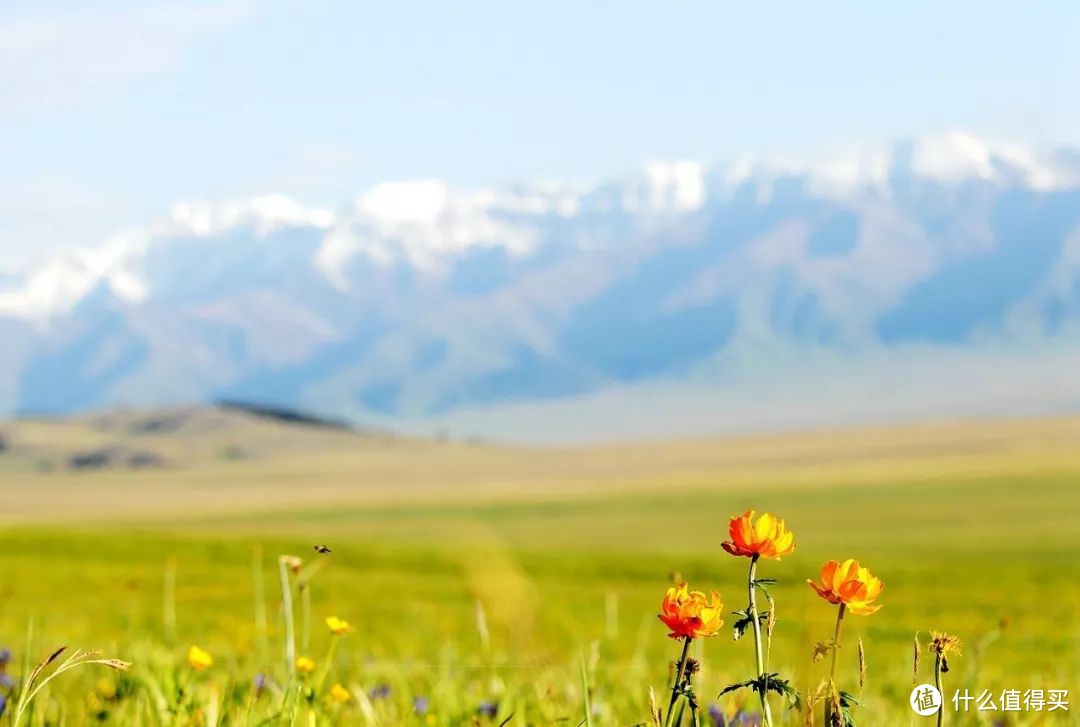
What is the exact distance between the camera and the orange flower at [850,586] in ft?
6.52

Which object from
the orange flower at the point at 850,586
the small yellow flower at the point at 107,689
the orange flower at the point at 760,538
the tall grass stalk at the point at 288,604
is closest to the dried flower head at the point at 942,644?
the orange flower at the point at 850,586

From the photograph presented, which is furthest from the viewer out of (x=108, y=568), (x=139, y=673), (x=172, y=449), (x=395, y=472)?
(x=172, y=449)

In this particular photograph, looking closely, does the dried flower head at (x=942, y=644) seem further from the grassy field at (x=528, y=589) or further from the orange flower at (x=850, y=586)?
the grassy field at (x=528, y=589)

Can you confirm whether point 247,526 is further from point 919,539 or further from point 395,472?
point 395,472

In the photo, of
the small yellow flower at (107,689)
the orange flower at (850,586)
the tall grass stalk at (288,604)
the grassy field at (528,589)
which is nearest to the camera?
the orange flower at (850,586)

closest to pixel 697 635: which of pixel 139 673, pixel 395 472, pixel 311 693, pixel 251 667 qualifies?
pixel 311 693

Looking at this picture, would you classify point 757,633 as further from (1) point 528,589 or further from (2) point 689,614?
(1) point 528,589

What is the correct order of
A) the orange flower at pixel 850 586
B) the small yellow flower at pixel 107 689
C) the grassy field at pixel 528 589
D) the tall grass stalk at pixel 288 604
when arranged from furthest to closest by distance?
the small yellow flower at pixel 107 689 → the grassy field at pixel 528 589 → the tall grass stalk at pixel 288 604 → the orange flower at pixel 850 586

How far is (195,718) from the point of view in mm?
3340

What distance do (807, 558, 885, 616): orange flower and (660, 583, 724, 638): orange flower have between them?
0.14 meters

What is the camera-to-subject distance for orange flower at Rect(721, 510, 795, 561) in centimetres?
201

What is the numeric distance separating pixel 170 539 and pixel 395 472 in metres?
112

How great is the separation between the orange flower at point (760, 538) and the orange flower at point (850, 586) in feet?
0.19

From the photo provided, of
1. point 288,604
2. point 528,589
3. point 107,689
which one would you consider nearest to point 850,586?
point 528,589
